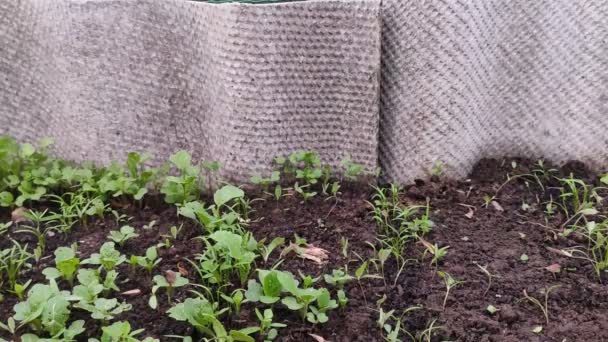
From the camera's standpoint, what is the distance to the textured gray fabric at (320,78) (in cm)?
211

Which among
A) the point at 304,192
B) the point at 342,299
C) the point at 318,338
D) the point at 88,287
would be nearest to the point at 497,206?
the point at 304,192

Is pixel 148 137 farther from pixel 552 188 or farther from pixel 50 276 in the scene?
pixel 552 188

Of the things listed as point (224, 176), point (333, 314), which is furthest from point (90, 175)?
point (333, 314)

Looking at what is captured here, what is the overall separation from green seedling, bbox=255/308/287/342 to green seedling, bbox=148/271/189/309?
9.2 inches

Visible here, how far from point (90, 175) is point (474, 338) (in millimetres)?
1363

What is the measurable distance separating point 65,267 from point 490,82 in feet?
4.92

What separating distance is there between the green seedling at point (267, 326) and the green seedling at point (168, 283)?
0.23 meters

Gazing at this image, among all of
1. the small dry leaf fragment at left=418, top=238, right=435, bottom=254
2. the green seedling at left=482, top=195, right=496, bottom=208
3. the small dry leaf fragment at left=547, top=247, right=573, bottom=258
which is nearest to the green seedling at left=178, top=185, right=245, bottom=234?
the small dry leaf fragment at left=418, top=238, right=435, bottom=254

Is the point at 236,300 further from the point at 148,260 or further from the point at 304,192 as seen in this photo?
the point at 304,192

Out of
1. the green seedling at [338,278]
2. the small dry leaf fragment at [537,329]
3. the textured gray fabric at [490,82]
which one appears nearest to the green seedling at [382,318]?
the green seedling at [338,278]

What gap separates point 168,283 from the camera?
176cm

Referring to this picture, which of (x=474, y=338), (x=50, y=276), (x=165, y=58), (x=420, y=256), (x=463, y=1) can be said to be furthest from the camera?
(x=165, y=58)

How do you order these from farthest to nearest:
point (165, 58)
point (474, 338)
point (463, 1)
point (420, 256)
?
point (165, 58), point (463, 1), point (420, 256), point (474, 338)

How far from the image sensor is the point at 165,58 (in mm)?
2250
